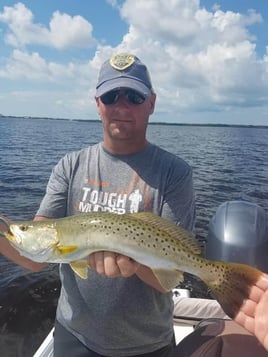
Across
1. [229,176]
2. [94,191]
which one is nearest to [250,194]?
[229,176]

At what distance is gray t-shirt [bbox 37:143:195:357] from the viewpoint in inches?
135

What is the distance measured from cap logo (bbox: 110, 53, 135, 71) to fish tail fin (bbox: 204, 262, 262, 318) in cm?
199

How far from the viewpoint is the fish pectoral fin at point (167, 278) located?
10.3 feet

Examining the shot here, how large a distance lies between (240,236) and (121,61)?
98.6 inches

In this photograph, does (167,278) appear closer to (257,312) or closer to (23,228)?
(257,312)

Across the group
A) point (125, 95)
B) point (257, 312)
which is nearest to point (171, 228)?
point (257, 312)

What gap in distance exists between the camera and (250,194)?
2131 cm

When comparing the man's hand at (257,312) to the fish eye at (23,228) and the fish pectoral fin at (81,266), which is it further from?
the fish eye at (23,228)

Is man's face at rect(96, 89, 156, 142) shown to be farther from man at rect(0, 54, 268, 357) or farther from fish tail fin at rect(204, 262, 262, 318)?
fish tail fin at rect(204, 262, 262, 318)

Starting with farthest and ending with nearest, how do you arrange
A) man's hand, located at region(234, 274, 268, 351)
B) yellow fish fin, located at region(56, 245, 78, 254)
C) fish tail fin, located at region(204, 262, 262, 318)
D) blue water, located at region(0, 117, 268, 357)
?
1. blue water, located at region(0, 117, 268, 357)
2. yellow fish fin, located at region(56, 245, 78, 254)
3. fish tail fin, located at region(204, 262, 262, 318)
4. man's hand, located at region(234, 274, 268, 351)

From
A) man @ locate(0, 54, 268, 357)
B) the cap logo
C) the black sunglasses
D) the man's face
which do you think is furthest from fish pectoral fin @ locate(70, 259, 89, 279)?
the cap logo

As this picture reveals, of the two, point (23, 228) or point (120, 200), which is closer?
point (23, 228)

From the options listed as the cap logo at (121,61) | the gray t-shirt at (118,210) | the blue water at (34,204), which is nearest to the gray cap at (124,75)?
the cap logo at (121,61)

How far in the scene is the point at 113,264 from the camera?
3033 millimetres
